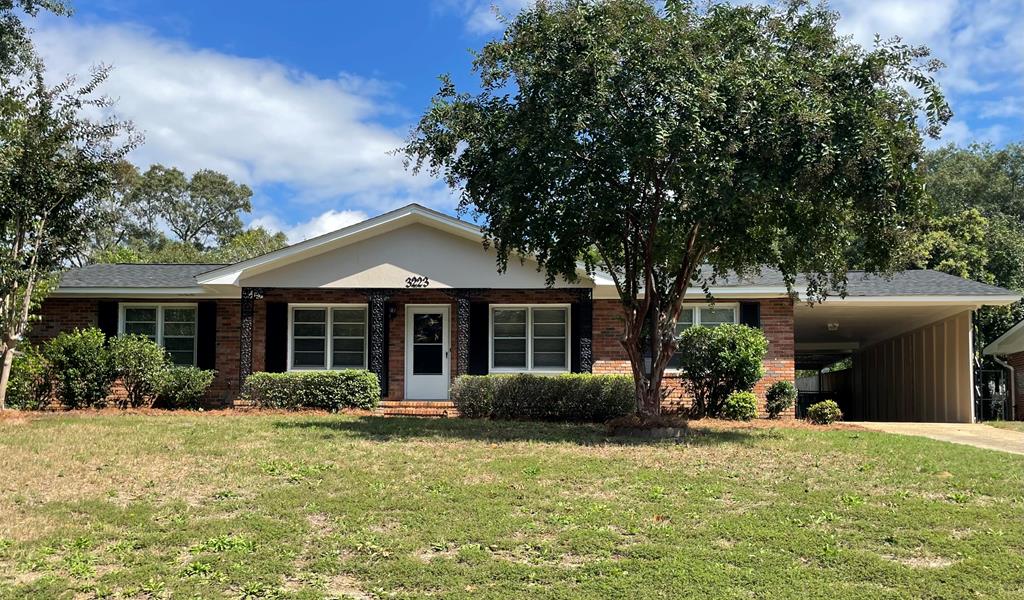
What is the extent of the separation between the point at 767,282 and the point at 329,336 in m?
9.45

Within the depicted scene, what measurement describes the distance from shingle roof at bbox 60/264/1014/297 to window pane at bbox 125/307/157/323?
665 mm

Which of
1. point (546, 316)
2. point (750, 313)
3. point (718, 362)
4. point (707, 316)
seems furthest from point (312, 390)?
point (750, 313)

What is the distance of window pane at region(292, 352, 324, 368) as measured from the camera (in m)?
18.9

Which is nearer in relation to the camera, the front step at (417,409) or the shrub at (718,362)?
the shrub at (718,362)

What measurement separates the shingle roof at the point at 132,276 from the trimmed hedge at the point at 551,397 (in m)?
6.78

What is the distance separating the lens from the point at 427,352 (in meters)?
18.9

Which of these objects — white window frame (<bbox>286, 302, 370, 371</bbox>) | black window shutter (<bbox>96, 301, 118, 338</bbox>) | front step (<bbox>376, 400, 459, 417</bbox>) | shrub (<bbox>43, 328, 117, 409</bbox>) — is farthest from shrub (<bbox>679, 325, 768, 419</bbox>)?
black window shutter (<bbox>96, 301, 118, 338</bbox>)

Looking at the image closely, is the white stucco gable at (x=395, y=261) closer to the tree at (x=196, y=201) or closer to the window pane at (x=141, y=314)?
the window pane at (x=141, y=314)

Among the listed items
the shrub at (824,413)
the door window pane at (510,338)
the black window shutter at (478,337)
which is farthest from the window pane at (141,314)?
the shrub at (824,413)

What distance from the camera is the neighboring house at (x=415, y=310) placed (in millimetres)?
17766

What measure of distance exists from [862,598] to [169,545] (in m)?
5.21

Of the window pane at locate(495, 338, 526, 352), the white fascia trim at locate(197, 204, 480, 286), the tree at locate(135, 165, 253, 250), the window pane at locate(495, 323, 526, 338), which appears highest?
the tree at locate(135, 165, 253, 250)

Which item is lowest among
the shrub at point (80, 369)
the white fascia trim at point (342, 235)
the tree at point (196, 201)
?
the shrub at point (80, 369)

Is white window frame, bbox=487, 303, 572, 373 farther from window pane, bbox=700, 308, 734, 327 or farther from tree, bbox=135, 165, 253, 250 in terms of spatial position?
tree, bbox=135, 165, 253, 250
